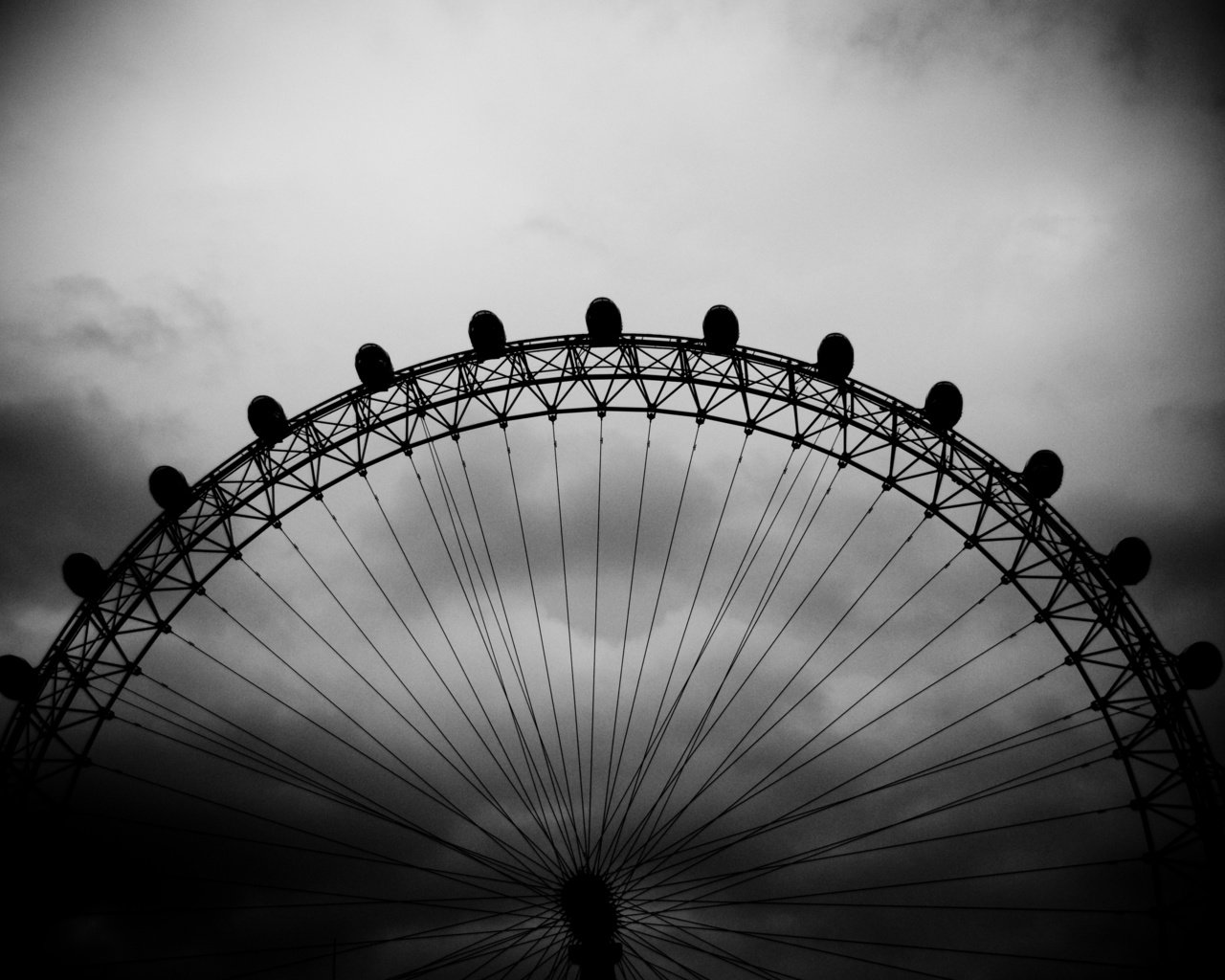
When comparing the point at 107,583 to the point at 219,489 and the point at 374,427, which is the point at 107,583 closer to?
the point at 219,489

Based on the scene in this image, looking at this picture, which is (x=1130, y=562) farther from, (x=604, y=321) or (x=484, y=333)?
(x=484, y=333)

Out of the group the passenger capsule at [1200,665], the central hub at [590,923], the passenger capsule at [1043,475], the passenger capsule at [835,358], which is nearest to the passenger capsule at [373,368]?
the passenger capsule at [835,358]

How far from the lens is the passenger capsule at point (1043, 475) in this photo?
2169cm

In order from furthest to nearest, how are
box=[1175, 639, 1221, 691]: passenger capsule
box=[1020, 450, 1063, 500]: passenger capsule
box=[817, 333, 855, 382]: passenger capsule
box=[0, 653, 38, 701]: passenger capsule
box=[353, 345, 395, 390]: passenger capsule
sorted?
box=[817, 333, 855, 382]: passenger capsule, box=[353, 345, 395, 390]: passenger capsule, box=[1020, 450, 1063, 500]: passenger capsule, box=[0, 653, 38, 701]: passenger capsule, box=[1175, 639, 1221, 691]: passenger capsule

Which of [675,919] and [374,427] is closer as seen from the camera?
[675,919]

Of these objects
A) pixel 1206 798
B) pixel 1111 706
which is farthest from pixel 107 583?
pixel 1206 798

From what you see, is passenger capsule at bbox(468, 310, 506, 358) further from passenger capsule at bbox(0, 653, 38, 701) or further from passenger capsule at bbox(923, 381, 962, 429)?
passenger capsule at bbox(0, 653, 38, 701)

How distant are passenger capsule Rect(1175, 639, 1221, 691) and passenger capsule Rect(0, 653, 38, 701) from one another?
957 inches

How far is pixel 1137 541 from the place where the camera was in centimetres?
2130

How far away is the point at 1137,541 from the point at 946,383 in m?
5.33

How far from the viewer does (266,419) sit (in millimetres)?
22078

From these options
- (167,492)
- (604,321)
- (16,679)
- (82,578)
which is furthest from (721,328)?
(16,679)

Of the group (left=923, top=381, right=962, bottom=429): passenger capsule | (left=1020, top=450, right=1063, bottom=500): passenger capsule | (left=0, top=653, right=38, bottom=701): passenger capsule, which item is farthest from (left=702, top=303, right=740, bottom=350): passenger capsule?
(left=0, top=653, right=38, bottom=701): passenger capsule

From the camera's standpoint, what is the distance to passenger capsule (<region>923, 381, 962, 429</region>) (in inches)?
872
